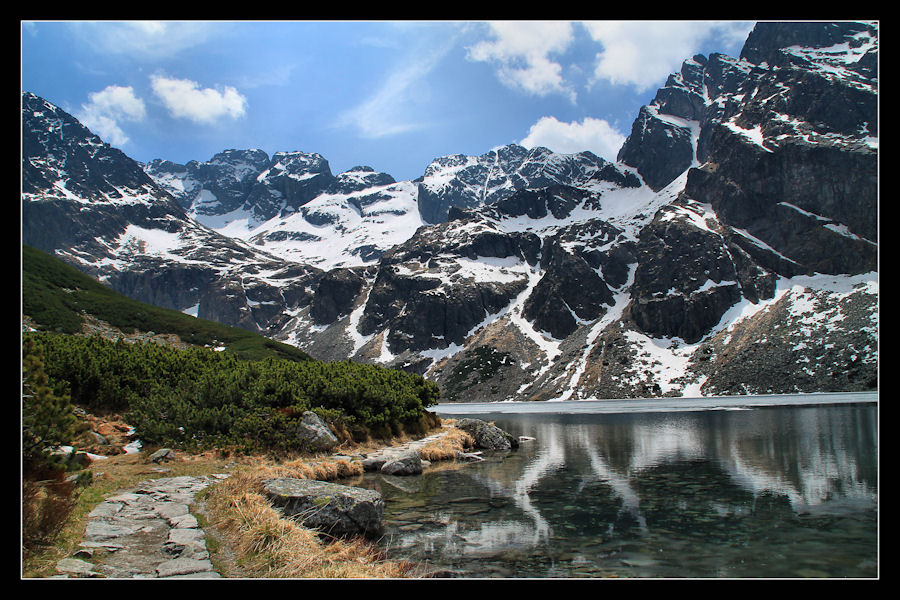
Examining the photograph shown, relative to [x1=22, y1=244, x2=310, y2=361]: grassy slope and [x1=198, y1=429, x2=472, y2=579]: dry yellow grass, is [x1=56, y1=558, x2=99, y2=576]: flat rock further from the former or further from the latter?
[x1=22, y1=244, x2=310, y2=361]: grassy slope

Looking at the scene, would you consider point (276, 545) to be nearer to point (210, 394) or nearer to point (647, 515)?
point (647, 515)

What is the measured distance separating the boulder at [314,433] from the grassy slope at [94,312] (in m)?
60.6

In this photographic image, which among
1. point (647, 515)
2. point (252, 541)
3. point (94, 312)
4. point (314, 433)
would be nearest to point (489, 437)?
point (314, 433)

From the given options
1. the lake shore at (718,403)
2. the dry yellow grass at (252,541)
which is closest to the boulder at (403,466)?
the dry yellow grass at (252,541)

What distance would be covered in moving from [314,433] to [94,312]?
9249cm

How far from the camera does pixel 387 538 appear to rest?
1594 cm

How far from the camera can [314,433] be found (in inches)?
1171

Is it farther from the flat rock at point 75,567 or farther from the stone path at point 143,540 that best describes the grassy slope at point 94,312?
the flat rock at point 75,567

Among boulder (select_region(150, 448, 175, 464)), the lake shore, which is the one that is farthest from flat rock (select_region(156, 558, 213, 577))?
the lake shore

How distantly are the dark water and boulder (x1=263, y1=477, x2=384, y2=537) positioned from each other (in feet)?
3.26

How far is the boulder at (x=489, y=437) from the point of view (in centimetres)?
4484

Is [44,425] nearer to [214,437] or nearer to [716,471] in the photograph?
[214,437]
